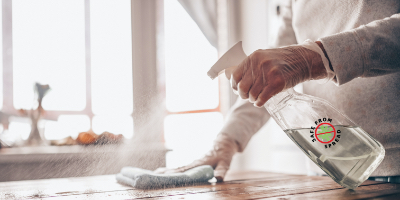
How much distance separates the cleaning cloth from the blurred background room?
78 cm

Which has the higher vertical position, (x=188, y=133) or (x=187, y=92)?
(x=187, y=92)

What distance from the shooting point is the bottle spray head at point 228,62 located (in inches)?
20.6

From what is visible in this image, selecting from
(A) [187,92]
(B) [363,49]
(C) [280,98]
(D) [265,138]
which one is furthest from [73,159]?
(B) [363,49]

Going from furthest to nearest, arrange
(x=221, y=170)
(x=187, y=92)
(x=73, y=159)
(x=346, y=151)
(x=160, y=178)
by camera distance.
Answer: (x=187, y=92), (x=73, y=159), (x=221, y=170), (x=160, y=178), (x=346, y=151)

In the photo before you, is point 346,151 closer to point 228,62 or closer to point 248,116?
point 228,62

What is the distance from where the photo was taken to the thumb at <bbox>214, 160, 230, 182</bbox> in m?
0.73

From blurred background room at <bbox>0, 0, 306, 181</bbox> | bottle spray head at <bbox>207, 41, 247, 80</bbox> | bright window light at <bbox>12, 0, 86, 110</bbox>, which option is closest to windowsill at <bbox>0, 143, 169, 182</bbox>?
blurred background room at <bbox>0, 0, 306, 181</bbox>

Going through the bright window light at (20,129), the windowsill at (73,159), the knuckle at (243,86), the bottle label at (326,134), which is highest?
the knuckle at (243,86)

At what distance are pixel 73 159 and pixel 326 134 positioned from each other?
4.56 ft

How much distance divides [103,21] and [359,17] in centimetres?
130

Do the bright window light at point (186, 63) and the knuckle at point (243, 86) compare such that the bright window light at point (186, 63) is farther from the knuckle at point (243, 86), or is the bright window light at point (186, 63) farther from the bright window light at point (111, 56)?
the knuckle at point (243, 86)

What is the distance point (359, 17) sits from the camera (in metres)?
0.65

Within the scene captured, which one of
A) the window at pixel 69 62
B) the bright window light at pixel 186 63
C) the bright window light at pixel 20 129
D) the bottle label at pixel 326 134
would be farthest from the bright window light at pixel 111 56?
the bottle label at pixel 326 134

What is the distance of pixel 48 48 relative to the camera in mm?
1643
